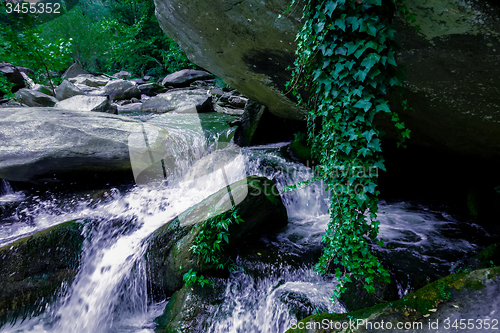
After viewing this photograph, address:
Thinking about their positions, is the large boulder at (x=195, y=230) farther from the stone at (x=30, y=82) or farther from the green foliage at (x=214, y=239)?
the stone at (x=30, y=82)

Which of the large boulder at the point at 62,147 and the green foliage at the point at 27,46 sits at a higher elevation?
the green foliage at the point at 27,46

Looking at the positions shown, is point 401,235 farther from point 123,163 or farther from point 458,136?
point 123,163

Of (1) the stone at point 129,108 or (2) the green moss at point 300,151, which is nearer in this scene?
(2) the green moss at point 300,151

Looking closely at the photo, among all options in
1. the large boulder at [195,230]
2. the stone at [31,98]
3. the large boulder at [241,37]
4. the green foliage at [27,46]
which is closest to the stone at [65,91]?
the green foliage at [27,46]

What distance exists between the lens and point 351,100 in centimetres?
228

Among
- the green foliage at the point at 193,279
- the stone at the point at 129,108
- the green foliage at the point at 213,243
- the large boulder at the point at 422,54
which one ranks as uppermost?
the large boulder at the point at 422,54

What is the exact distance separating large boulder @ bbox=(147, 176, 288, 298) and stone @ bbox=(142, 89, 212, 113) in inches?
247

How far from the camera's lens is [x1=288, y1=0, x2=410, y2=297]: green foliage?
2092 millimetres

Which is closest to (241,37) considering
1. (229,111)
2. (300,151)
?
(300,151)

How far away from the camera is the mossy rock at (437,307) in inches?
77.8

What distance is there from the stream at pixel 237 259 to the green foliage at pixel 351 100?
0.61 m

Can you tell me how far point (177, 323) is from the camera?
9.20 feet

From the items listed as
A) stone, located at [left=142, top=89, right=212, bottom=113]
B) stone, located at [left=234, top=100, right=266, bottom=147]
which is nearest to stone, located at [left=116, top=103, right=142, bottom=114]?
stone, located at [left=142, top=89, right=212, bottom=113]

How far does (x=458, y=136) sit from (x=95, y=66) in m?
31.5
